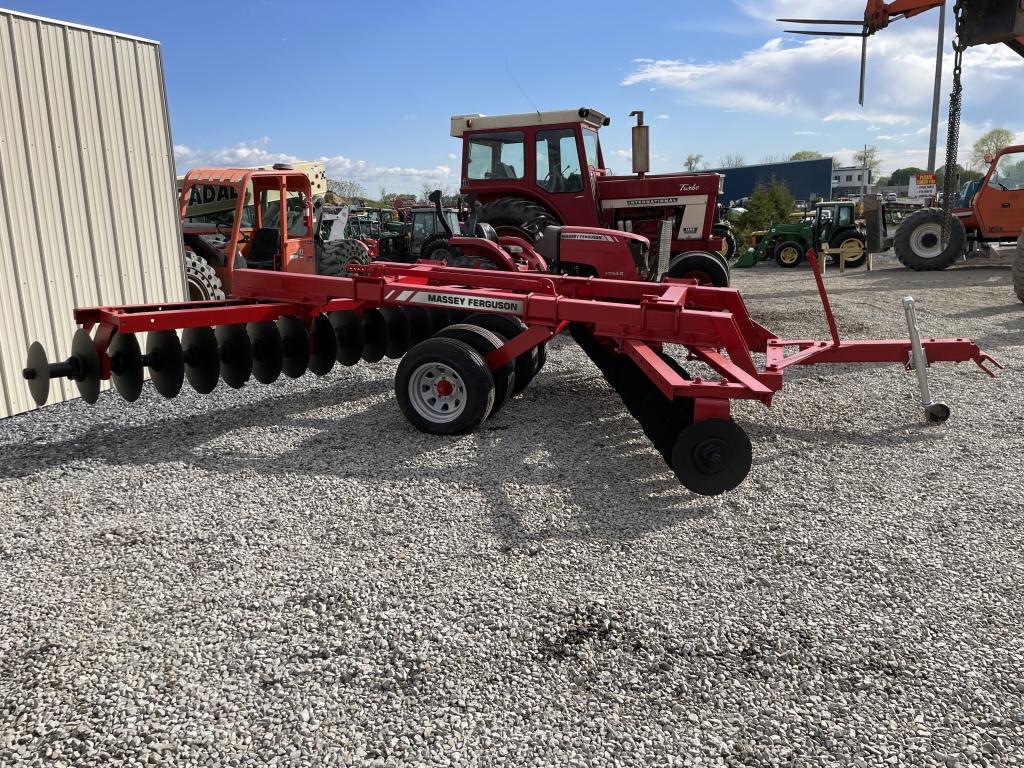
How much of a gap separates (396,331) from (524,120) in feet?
14.8

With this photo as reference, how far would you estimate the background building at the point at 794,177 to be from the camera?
5150 centimetres

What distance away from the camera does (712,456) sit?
3.72 m

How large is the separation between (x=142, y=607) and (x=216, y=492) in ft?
3.90

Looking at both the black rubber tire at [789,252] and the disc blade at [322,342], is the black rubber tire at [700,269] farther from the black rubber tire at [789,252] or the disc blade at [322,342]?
the black rubber tire at [789,252]

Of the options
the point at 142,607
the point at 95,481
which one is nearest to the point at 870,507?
the point at 142,607

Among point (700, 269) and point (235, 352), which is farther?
point (700, 269)

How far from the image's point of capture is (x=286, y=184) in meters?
9.59

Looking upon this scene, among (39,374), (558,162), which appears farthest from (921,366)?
(558,162)

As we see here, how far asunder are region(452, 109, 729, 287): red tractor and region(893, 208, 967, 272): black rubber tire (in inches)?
303

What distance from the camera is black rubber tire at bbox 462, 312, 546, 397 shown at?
5.66 meters

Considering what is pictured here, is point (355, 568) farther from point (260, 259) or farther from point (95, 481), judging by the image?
point (260, 259)

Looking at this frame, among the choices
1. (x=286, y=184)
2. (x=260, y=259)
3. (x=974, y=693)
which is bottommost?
(x=974, y=693)

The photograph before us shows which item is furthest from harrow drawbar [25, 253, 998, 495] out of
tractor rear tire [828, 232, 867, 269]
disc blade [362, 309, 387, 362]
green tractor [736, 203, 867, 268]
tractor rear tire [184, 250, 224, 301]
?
tractor rear tire [828, 232, 867, 269]

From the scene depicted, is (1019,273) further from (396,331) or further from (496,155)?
(396,331)
